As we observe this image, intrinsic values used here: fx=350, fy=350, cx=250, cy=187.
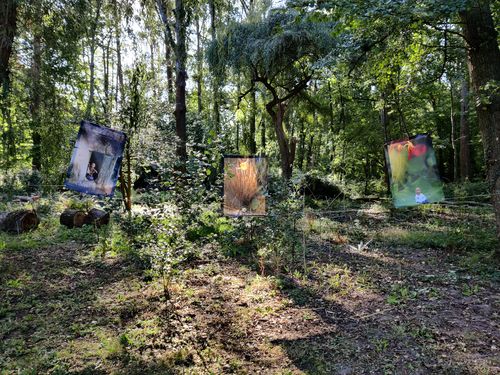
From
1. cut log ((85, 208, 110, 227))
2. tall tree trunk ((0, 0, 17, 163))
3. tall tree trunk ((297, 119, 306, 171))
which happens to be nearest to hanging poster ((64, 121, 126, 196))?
tall tree trunk ((0, 0, 17, 163))

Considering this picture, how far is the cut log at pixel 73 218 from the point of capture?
7.34 meters

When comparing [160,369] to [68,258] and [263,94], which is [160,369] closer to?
[68,258]

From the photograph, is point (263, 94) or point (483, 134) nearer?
point (483, 134)

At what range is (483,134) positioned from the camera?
517cm

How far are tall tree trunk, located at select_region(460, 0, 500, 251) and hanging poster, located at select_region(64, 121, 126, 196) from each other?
17.5 ft

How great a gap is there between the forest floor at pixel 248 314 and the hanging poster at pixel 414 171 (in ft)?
3.41

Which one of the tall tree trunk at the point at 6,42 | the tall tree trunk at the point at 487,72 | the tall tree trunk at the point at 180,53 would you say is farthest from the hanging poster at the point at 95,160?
the tall tree trunk at the point at 487,72

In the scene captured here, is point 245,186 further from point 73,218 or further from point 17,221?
point 17,221

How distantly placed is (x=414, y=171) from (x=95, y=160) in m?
4.96

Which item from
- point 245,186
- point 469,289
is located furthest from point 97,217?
point 469,289

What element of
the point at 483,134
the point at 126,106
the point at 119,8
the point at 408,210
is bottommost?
the point at 408,210

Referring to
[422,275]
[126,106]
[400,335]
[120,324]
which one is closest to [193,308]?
[120,324]

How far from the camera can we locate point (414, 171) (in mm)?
5531

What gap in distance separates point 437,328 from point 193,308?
8.01 feet
